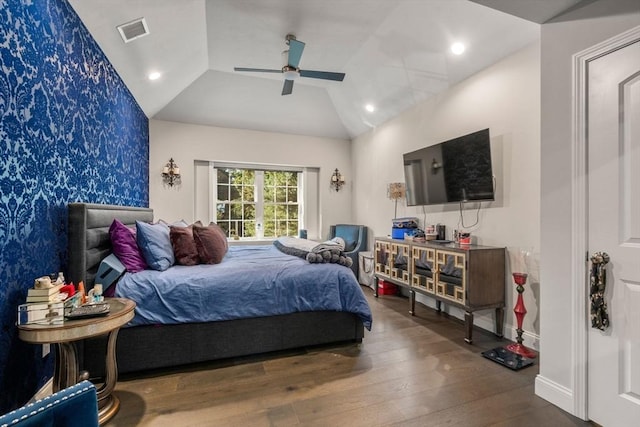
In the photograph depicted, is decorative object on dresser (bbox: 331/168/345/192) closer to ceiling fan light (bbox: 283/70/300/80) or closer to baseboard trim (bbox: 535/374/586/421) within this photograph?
ceiling fan light (bbox: 283/70/300/80)

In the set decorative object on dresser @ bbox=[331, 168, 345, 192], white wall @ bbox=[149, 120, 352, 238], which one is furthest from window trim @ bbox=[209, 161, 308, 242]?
decorative object on dresser @ bbox=[331, 168, 345, 192]

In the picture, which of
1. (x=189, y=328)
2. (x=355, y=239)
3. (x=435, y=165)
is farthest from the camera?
(x=355, y=239)

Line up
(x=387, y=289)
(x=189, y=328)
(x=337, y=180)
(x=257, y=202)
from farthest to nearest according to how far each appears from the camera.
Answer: (x=337, y=180), (x=257, y=202), (x=387, y=289), (x=189, y=328)

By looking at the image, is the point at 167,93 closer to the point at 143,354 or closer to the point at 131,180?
the point at 131,180

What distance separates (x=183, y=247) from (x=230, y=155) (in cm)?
280

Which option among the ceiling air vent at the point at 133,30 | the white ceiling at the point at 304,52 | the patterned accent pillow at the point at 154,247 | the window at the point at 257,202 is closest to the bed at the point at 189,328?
the patterned accent pillow at the point at 154,247

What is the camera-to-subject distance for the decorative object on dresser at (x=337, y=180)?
589 cm

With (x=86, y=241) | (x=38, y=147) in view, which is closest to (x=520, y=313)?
(x=86, y=241)

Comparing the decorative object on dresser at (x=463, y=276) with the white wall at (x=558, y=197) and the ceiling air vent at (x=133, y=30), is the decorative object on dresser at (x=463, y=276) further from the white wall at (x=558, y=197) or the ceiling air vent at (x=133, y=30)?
the ceiling air vent at (x=133, y=30)

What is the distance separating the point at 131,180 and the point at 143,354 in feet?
7.71

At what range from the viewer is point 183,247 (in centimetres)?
281

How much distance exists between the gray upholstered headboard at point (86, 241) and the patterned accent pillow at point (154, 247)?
0.26 m

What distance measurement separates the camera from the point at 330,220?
5914 mm

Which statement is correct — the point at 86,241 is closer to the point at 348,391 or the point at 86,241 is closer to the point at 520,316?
the point at 348,391
